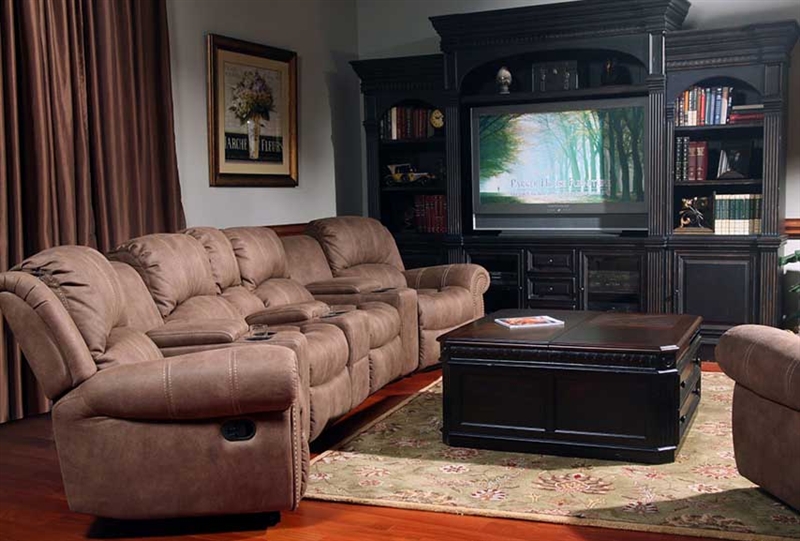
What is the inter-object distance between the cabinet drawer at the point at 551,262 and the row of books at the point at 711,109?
1.13m

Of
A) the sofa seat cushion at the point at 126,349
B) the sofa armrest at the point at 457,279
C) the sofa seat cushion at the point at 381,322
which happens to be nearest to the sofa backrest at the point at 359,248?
the sofa armrest at the point at 457,279

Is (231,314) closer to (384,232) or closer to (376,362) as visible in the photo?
(376,362)

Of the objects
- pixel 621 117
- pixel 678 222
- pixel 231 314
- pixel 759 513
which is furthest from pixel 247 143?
pixel 759 513

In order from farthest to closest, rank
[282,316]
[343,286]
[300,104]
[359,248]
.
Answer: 1. [300,104]
2. [359,248]
3. [343,286]
4. [282,316]

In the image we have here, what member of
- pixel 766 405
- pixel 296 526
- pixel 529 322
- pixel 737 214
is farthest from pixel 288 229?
pixel 766 405

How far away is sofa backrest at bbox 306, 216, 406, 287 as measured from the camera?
227 inches

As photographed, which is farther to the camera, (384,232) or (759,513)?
(384,232)

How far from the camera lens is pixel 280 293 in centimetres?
491

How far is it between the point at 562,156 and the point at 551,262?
0.74 metres

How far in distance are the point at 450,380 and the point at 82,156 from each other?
7.29 feet

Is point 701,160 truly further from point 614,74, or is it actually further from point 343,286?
point 343,286

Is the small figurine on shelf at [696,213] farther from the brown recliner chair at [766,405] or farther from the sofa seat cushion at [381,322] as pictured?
the brown recliner chair at [766,405]

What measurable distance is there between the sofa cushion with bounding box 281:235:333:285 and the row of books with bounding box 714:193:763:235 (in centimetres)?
251

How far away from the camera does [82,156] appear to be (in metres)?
4.65
